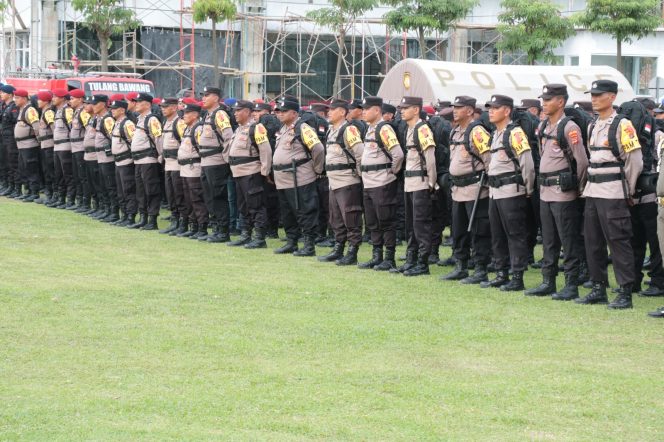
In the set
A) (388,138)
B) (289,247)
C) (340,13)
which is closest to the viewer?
(388,138)

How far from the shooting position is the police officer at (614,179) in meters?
10.1

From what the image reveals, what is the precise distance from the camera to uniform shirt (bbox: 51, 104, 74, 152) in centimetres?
1869

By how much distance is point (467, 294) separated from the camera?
36.3ft

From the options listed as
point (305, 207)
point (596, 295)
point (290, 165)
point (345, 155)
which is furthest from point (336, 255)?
point (596, 295)

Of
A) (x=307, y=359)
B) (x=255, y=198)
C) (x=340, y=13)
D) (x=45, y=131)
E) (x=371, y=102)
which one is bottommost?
(x=307, y=359)

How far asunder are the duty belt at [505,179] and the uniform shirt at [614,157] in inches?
37.8

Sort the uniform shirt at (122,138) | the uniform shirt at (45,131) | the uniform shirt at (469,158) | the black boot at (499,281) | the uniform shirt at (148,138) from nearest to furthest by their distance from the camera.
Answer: the black boot at (499,281), the uniform shirt at (469,158), the uniform shirt at (148,138), the uniform shirt at (122,138), the uniform shirt at (45,131)

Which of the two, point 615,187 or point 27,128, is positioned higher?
point 27,128

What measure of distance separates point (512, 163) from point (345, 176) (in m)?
2.61

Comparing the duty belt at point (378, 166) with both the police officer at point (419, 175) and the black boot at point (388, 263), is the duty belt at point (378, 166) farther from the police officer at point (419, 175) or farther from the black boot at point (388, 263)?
the black boot at point (388, 263)

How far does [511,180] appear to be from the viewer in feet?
37.0

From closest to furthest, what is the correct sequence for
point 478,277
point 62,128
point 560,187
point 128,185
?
point 560,187 < point 478,277 < point 128,185 < point 62,128

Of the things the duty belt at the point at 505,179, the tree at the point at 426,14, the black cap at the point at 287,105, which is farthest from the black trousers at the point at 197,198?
the tree at the point at 426,14

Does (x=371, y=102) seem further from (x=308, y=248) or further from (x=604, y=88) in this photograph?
(x=604, y=88)
